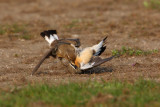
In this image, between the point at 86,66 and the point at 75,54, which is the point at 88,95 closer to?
the point at 86,66

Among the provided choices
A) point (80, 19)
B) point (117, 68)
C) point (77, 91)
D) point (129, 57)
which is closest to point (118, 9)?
point (80, 19)

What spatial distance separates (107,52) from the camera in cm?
761

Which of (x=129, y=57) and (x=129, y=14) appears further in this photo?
(x=129, y=14)

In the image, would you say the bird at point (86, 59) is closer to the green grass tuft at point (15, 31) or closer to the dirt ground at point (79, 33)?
the dirt ground at point (79, 33)

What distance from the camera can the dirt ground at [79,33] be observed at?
610 centimetres

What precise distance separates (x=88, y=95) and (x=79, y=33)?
4.85 meters

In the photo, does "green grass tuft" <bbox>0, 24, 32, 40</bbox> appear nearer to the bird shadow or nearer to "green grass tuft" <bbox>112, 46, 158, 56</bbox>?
"green grass tuft" <bbox>112, 46, 158, 56</bbox>

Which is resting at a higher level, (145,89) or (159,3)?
(159,3)

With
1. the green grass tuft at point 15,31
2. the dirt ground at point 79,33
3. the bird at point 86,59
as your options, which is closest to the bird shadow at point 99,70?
the dirt ground at point 79,33

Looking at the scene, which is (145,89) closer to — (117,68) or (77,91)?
(77,91)

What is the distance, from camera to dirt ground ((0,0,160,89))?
610 cm

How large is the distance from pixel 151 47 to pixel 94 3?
18.5 ft

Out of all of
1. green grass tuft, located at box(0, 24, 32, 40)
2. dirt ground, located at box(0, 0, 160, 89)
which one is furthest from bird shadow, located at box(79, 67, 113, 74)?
green grass tuft, located at box(0, 24, 32, 40)

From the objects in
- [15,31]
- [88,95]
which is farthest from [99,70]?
[15,31]
